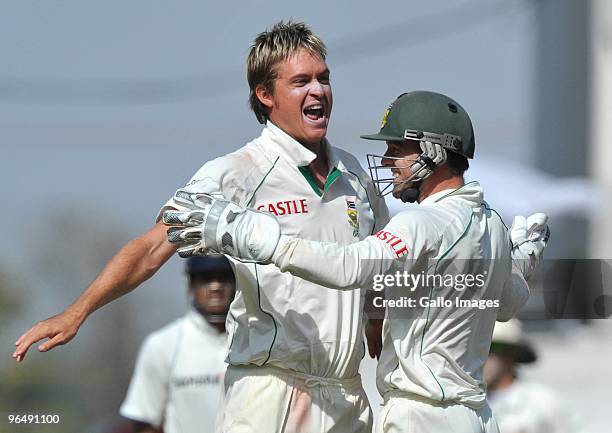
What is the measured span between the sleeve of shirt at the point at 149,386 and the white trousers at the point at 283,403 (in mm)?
588

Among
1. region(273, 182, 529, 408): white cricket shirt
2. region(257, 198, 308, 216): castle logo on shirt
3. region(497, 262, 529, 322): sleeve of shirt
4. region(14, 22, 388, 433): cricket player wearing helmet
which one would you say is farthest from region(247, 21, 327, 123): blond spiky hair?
region(497, 262, 529, 322): sleeve of shirt

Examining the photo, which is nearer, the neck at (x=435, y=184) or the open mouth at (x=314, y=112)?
the neck at (x=435, y=184)

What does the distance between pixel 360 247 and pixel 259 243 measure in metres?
0.24

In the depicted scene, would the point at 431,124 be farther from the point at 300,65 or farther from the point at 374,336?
the point at 374,336

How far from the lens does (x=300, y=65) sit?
3.44 metres

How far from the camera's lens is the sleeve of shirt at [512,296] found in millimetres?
3389

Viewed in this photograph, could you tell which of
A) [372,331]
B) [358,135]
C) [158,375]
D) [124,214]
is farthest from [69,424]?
[358,135]

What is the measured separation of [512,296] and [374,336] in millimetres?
438

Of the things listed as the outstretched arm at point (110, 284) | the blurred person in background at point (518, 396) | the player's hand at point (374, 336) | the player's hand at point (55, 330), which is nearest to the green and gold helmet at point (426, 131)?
the player's hand at point (374, 336)

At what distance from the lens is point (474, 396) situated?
3205 millimetres

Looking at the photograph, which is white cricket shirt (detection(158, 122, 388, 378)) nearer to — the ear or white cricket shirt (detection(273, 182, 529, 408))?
the ear

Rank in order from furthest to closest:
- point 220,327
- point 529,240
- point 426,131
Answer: point 220,327
point 529,240
point 426,131

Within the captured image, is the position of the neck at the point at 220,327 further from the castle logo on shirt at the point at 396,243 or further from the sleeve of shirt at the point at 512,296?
the castle logo on shirt at the point at 396,243

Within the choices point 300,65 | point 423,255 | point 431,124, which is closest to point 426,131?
point 431,124
